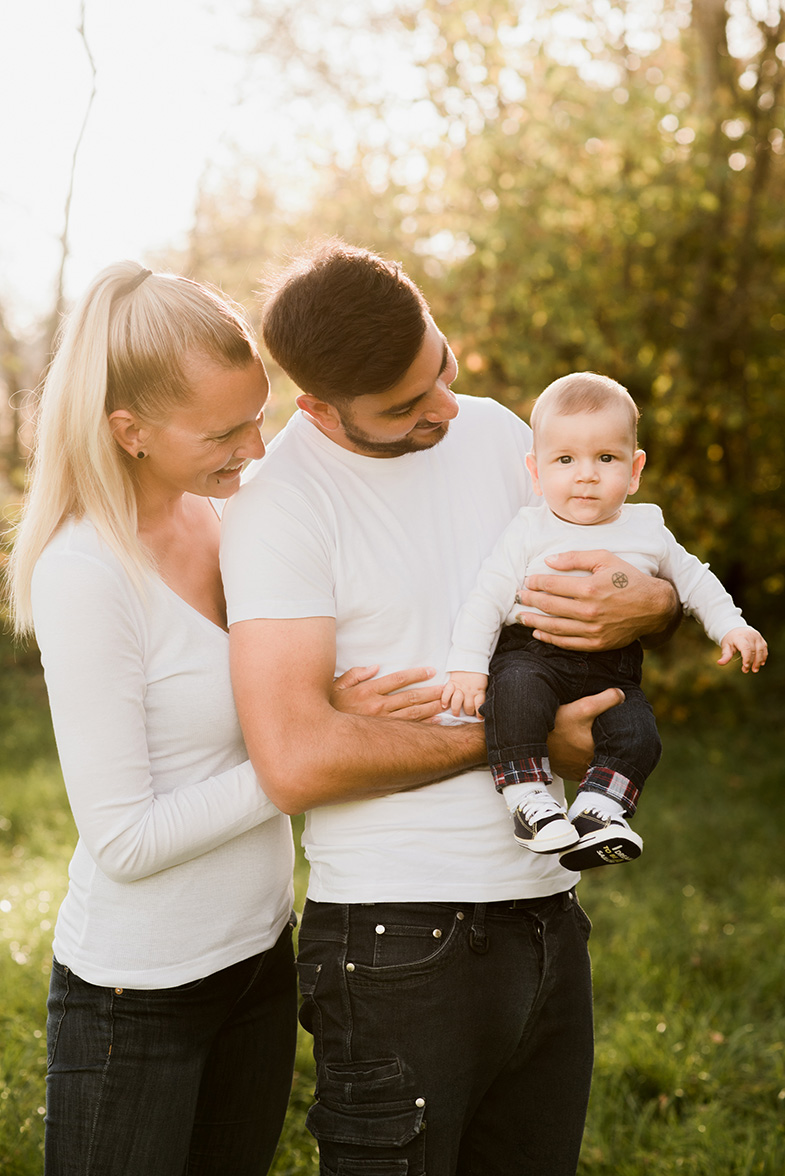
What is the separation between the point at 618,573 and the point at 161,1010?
1.22m

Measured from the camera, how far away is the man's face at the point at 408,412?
6.51ft

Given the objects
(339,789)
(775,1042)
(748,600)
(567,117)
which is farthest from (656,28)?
(339,789)

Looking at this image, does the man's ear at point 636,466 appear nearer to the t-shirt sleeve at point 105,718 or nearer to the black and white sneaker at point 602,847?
the black and white sneaker at point 602,847

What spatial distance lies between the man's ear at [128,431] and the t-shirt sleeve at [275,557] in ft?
0.69

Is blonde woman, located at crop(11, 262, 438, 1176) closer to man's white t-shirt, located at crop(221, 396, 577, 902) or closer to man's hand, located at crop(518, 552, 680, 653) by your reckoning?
man's white t-shirt, located at crop(221, 396, 577, 902)

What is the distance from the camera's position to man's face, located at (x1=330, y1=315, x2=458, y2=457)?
198cm

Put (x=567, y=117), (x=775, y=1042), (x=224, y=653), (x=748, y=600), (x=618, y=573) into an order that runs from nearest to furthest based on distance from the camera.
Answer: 1. (x=224, y=653)
2. (x=618, y=573)
3. (x=775, y=1042)
4. (x=567, y=117)
5. (x=748, y=600)

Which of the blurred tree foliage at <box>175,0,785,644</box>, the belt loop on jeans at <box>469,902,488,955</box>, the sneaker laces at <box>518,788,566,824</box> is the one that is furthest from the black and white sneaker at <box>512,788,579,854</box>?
the blurred tree foliage at <box>175,0,785,644</box>

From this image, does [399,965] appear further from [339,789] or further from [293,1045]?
[293,1045]

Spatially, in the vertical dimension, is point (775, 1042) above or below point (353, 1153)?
below

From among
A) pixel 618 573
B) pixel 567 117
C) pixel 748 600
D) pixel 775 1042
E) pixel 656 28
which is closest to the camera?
pixel 618 573

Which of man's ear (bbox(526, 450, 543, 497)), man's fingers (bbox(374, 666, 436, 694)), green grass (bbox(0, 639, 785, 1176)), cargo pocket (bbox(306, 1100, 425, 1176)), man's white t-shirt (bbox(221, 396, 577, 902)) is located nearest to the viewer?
cargo pocket (bbox(306, 1100, 425, 1176))

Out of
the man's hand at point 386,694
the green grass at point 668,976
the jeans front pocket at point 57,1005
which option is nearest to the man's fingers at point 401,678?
the man's hand at point 386,694

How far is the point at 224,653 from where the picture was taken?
1.97 m
